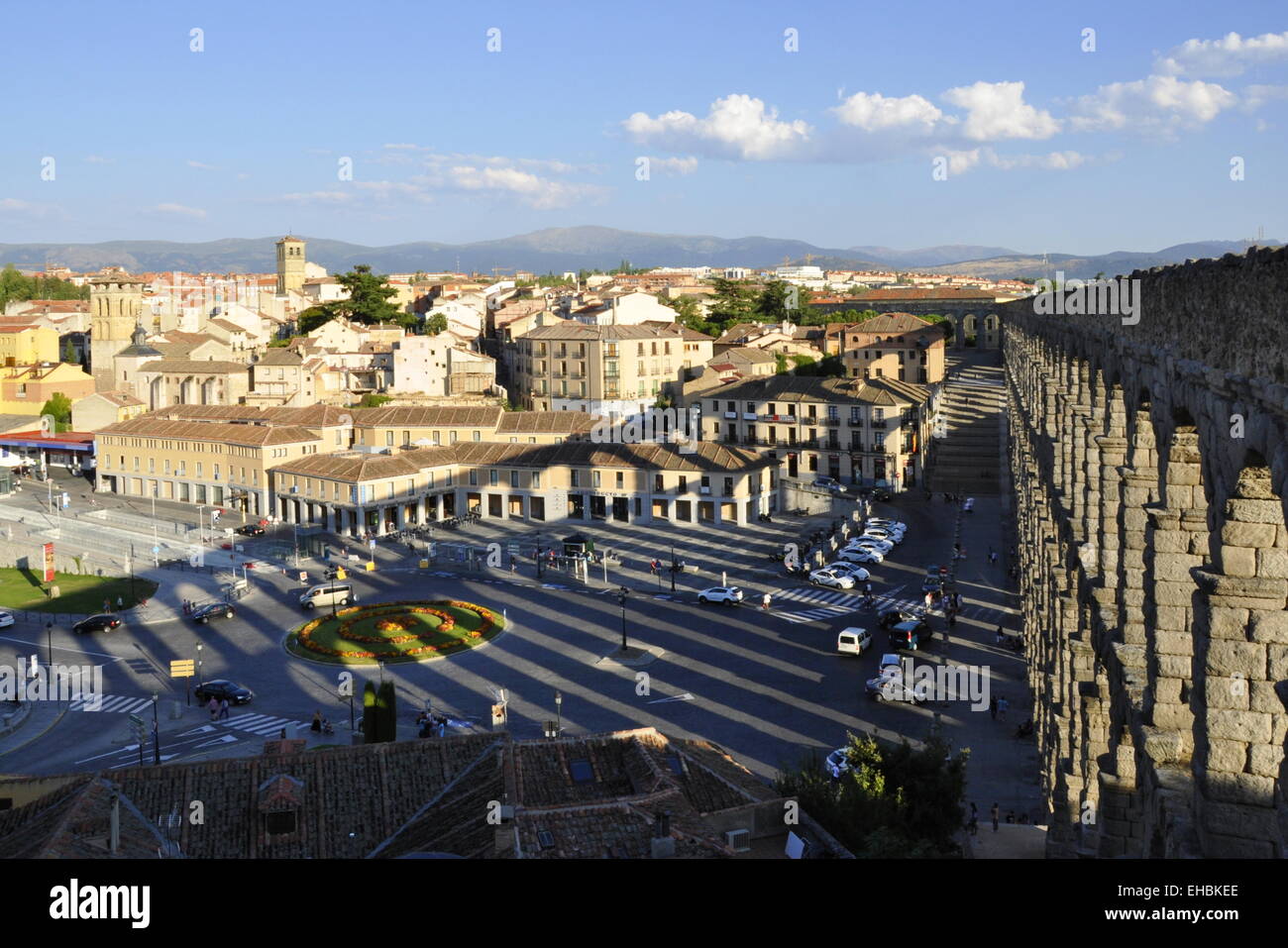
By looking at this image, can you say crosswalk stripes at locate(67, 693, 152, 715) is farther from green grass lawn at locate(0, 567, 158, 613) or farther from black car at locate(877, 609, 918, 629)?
black car at locate(877, 609, 918, 629)

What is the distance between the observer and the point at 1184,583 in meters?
12.2

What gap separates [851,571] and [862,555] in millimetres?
3453

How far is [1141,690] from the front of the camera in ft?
45.8

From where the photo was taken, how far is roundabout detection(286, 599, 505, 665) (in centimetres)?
4053

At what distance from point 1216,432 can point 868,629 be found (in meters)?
31.7

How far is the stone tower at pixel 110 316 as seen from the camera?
104312mm

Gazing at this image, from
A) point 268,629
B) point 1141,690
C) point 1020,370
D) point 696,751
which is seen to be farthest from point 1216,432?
point 1020,370

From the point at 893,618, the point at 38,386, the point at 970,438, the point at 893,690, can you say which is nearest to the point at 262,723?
the point at 893,690

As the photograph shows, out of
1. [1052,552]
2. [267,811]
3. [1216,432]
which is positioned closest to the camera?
[1216,432]

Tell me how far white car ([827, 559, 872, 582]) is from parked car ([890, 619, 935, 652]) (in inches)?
337

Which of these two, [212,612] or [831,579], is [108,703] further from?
[831,579]

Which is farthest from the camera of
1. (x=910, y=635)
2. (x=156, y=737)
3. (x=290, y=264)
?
(x=290, y=264)

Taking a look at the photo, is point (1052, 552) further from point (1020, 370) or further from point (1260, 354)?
point (1020, 370)

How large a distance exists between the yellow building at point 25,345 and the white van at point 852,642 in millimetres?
94238
